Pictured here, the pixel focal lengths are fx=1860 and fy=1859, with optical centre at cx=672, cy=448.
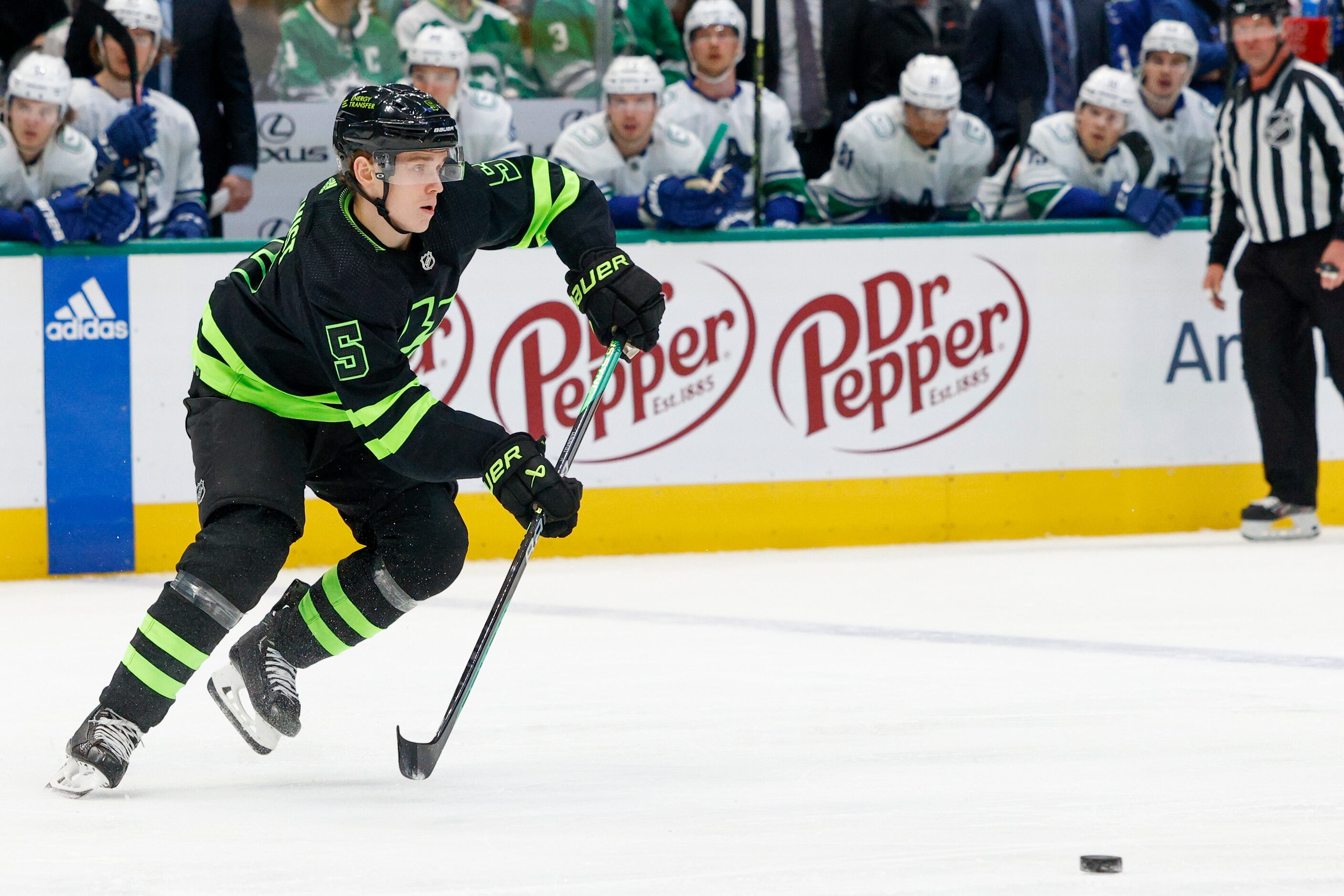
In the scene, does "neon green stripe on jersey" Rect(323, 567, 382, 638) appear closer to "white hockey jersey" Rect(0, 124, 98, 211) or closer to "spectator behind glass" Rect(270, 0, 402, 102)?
"white hockey jersey" Rect(0, 124, 98, 211)

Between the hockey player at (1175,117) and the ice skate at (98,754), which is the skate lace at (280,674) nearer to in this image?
the ice skate at (98,754)

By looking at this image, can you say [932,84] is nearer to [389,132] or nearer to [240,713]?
[389,132]

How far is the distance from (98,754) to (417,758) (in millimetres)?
506

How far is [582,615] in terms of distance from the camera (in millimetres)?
4785

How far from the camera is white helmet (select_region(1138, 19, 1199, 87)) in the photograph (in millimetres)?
6309

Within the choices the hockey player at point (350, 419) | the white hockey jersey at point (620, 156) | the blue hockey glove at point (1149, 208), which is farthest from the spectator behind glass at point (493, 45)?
the hockey player at point (350, 419)

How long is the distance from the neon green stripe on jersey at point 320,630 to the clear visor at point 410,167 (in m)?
0.84

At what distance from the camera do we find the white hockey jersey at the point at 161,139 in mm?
5664

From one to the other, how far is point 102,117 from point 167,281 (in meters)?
0.70

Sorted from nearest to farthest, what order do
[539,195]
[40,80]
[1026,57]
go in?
1. [539,195]
2. [40,80]
3. [1026,57]

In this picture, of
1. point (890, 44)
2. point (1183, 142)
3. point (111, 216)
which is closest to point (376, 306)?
point (111, 216)

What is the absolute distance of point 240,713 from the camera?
10.9ft

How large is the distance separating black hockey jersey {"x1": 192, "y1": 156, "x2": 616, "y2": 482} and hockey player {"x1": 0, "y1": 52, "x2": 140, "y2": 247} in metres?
2.10

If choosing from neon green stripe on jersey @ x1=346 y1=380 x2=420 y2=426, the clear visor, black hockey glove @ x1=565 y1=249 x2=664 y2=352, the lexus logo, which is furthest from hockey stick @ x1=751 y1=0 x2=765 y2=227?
neon green stripe on jersey @ x1=346 y1=380 x2=420 y2=426
